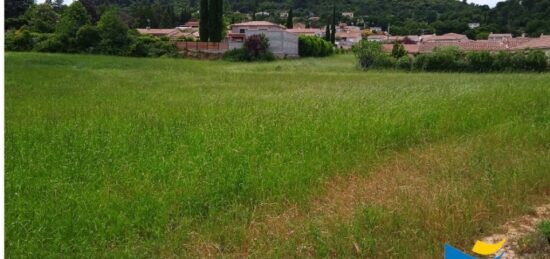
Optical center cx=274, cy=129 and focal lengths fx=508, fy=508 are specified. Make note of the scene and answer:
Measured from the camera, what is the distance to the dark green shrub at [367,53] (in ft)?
110

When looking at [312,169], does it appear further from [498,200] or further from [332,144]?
[498,200]

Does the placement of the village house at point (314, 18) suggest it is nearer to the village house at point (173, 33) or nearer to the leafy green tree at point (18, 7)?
the village house at point (173, 33)

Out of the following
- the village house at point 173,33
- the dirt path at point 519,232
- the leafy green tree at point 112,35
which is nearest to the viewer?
the dirt path at point 519,232

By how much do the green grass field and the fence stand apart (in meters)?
31.5

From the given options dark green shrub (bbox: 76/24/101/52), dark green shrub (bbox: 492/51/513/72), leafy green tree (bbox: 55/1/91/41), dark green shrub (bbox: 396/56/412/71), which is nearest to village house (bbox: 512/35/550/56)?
dark green shrub (bbox: 492/51/513/72)

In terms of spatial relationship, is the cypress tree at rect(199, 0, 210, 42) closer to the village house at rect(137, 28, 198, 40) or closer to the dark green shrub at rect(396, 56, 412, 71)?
the village house at rect(137, 28, 198, 40)

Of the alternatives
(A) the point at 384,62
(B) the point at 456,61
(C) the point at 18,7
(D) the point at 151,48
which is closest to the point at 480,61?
(B) the point at 456,61

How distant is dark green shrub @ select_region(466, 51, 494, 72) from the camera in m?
29.1

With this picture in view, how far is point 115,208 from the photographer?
4.37 meters

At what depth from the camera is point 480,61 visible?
2923 centimetres

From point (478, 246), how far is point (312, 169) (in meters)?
2.40

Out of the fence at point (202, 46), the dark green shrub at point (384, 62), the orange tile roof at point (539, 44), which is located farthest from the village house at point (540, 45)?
the fence at point (202, 46)

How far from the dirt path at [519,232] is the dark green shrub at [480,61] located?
26807mm

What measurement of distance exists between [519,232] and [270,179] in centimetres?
231
